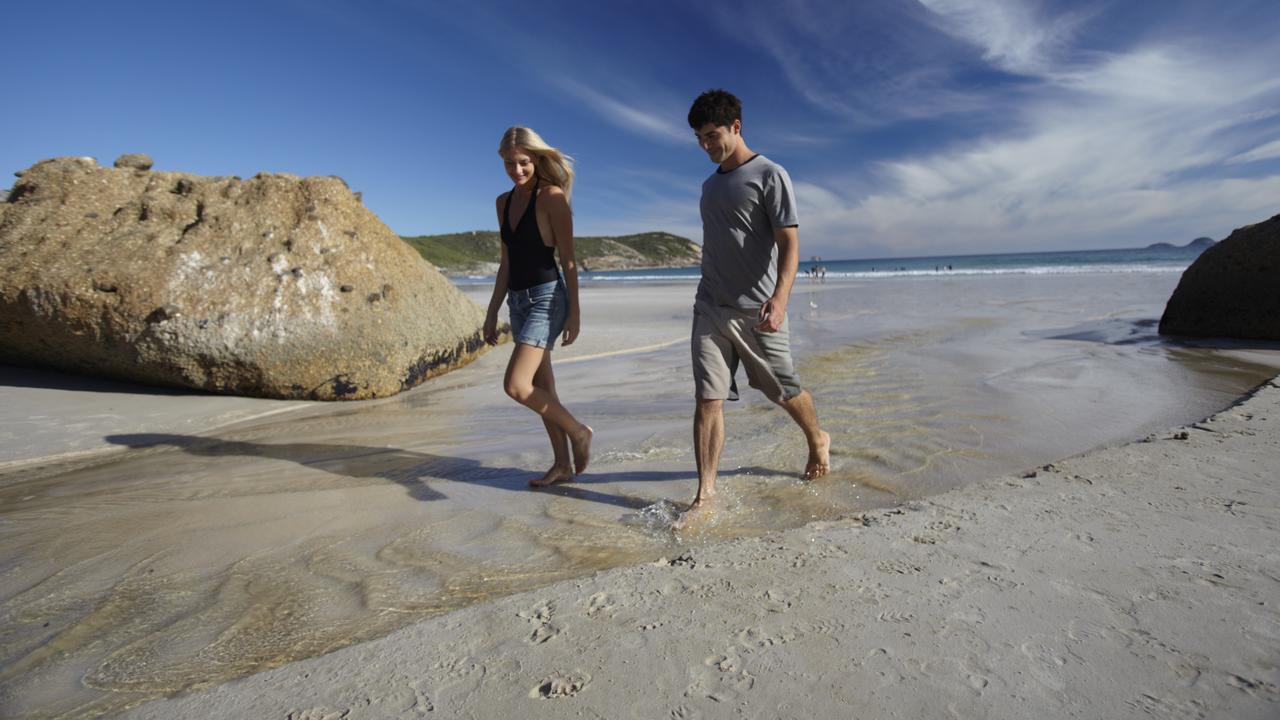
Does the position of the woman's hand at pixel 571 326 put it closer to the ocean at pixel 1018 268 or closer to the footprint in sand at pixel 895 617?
the footprint in sand at pixel 895 617

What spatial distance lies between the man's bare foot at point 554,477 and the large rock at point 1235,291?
9.13 m

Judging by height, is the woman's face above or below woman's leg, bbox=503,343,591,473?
above

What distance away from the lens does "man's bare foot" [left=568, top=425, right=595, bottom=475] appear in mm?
3795

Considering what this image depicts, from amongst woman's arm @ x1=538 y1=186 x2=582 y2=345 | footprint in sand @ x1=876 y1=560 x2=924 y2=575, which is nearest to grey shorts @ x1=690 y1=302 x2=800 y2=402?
woman's arm @ x1=538 y1=186 x2=582 y2=345

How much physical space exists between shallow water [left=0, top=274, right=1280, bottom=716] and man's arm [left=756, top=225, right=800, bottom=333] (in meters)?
0.91

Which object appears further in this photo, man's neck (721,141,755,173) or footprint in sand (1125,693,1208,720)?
man's neck (721,141,755,173)

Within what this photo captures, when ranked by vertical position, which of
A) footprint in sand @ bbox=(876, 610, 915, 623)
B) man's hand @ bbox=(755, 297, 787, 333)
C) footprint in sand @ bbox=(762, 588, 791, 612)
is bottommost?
footprint in sand @ bbox=(762, 588, 791, 612)

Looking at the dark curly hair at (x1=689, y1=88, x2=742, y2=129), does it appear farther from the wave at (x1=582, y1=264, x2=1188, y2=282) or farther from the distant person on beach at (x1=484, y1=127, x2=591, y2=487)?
the wave at (x1=582, y1=264, x2=1188, y2=282)

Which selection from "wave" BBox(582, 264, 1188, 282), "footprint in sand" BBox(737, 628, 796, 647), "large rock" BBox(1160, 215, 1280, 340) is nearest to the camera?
"footprint in sand" BBox(737, 628, 796, 647)

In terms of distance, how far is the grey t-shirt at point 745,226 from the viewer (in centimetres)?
312

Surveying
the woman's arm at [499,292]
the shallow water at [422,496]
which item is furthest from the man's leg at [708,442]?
the woman's arm at [499,292]

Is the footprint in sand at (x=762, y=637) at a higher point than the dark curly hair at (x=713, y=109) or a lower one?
lower

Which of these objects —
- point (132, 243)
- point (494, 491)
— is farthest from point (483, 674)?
point (132, 243)

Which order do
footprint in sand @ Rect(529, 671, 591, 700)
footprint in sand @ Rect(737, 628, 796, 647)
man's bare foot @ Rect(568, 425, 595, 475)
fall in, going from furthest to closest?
man's bare foot @ Rect(568, 425, 595, 475) < footprint in sand @ Rect(737, 628, 796, 647) < footprint in sand @ Rect(529, 671, 591, 700)
